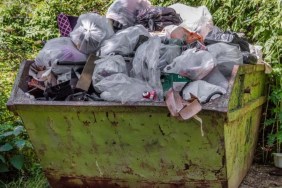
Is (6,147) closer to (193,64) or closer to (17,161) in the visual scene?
(17,161)

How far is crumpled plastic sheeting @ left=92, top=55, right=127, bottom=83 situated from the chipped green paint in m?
0.21

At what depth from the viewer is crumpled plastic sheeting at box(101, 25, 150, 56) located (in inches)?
112

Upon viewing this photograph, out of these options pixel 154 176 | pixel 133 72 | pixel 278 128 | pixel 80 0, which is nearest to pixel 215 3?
pixel 278 128

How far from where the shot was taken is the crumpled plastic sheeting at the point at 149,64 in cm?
252

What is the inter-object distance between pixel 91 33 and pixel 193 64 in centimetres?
85

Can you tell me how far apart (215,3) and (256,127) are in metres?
1.68

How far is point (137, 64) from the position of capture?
8.71 ft

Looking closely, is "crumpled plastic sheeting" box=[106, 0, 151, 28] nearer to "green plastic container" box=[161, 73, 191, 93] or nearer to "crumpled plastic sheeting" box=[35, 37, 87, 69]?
"crumpled plastic sheeting" box=[35, 37, 87, 69]

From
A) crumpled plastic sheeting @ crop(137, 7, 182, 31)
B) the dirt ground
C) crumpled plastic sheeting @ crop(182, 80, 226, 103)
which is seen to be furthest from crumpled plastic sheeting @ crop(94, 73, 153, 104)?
the dirt ground

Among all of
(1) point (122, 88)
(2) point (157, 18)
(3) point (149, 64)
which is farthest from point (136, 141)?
(2) point (157, 18)

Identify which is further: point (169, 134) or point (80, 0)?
point (80, 0)

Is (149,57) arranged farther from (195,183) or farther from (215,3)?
(215,3)

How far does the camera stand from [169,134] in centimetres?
246

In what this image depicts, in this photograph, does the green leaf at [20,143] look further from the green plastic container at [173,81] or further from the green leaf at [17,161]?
the green plastic container at [173,81]
